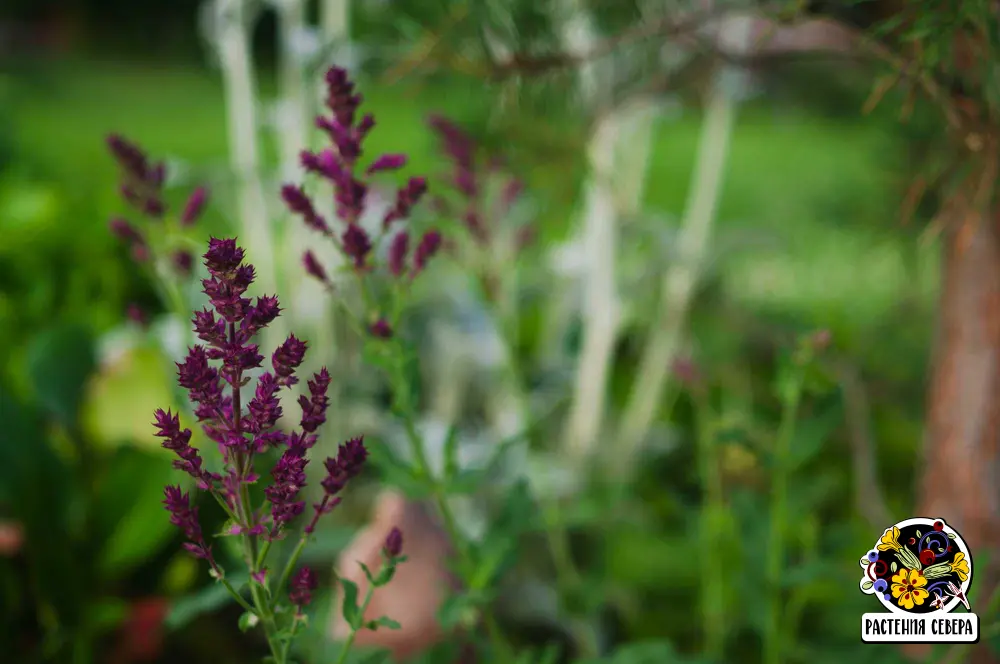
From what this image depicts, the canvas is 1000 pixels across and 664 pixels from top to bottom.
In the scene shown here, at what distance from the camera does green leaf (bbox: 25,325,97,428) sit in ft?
3.77

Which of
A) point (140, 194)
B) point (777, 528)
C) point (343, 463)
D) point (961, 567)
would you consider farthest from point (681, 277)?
point (343, 463)

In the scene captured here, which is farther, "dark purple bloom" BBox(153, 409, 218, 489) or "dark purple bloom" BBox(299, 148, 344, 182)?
"dark purple bloom" BBox(299, 148, 344, 182)

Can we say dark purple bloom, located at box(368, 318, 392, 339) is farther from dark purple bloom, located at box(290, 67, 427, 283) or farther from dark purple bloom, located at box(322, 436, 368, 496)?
dark purple bloom, located at box(322, 436, 368, 496)

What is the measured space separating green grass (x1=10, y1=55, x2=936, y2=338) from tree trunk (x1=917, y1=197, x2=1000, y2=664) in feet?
0.46

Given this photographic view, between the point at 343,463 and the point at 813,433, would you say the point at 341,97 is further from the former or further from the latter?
the point at 813,433

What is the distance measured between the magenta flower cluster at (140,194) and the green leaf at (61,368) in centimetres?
43

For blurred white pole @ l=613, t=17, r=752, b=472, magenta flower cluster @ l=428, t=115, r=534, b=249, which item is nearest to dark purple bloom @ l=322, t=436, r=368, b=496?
magenta flower cluster @ l=428, t=115, r=534, b=249

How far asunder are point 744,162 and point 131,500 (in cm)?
486

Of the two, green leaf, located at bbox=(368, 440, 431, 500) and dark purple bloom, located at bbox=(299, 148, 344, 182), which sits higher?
dark purple bloom, located at bbox=(299, 148, 344, 182)

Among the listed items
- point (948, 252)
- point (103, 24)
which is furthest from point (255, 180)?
point (103, 24)

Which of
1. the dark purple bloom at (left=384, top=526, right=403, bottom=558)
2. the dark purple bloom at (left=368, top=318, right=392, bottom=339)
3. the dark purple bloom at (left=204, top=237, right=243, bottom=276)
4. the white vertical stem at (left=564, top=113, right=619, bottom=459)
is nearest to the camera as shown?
the dark purple bloom at (left=204, top=237, right=243, bottom=276)

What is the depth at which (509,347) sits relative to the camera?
1001 millimetres

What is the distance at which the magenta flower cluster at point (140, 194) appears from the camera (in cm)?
73

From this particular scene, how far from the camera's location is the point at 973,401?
0.92 m
